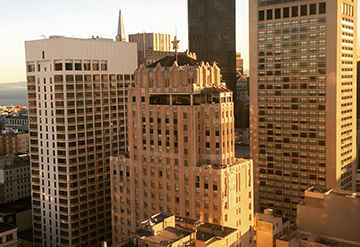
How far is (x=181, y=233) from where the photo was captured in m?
112

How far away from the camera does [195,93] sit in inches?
5256

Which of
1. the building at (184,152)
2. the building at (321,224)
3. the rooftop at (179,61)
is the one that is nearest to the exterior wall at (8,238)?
the building at (184,152)

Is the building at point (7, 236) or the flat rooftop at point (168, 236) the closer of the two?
the flat rooftop at point (168, 236)

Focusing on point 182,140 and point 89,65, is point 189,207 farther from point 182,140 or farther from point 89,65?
point 89,65

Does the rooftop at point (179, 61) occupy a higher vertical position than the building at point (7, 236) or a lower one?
higher

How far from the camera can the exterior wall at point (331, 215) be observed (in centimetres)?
14250

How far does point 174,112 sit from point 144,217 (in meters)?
36.3

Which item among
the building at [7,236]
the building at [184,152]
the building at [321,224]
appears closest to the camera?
the building at [184,152]

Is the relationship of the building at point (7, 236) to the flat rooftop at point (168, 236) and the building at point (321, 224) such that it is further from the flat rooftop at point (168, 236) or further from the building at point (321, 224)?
the building at point (321, 224)

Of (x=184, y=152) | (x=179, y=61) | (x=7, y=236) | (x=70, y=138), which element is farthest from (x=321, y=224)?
(x=7, y=236)

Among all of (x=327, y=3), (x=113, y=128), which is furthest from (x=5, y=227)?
(x=327, y=3)

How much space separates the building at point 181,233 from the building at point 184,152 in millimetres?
7032

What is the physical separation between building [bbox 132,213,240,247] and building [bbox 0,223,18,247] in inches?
2015

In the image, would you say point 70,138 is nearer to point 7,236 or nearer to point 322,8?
point 7,236
